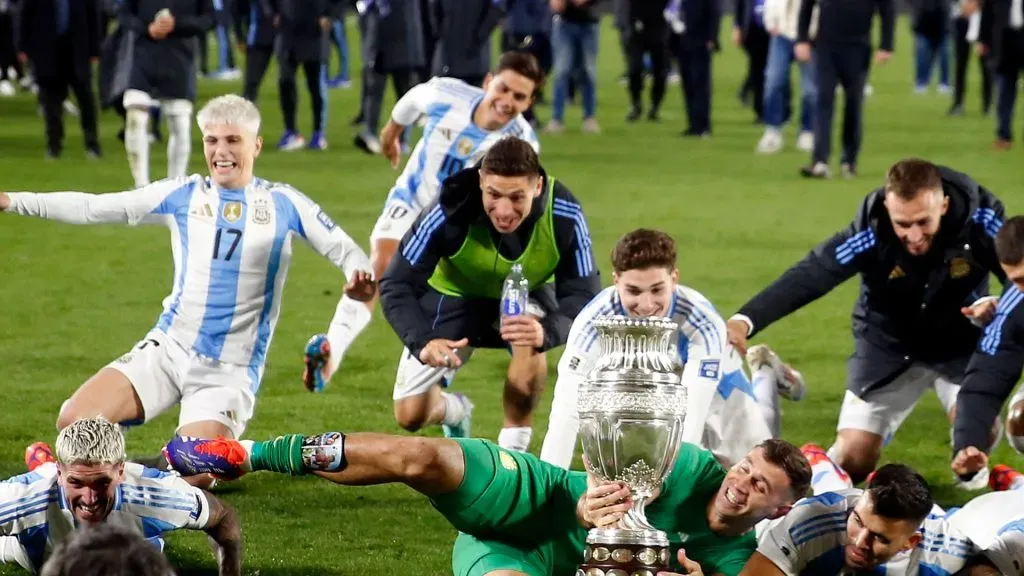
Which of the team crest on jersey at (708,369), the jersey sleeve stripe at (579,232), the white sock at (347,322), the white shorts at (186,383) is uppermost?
the jersey sleeve stripe at (579,232)

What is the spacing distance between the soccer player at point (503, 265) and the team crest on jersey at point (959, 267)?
1488mm

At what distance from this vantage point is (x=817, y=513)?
575 centimetres

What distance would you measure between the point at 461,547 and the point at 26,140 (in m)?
12.9

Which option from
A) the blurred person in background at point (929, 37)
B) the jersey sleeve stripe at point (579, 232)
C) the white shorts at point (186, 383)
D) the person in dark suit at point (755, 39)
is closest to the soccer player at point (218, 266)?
the white shorts at point (186, 383)

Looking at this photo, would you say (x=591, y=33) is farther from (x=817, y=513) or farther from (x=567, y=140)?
(x=817, y=513)

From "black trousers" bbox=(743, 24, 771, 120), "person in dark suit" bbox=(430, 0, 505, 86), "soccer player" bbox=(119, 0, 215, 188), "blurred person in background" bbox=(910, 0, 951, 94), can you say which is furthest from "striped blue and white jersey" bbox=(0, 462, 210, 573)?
"blurred person in background" bbox=(910, 0, 951, 94)

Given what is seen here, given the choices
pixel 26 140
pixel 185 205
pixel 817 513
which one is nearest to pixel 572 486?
pixel 817 513

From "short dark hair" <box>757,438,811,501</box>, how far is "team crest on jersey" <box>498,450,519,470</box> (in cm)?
79

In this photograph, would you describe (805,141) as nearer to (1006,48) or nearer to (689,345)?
(1006,48)

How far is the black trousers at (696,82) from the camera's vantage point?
63.4ft

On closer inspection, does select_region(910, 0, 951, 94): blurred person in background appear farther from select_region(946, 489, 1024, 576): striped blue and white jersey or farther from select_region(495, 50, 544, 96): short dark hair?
select_region(946, 489, 1024, 576): striped blue and white jersey

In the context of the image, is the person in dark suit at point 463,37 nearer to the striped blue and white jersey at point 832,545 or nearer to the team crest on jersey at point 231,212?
the team crest on jersey at point 231,212

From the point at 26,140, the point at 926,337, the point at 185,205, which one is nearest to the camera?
the point at 185,205

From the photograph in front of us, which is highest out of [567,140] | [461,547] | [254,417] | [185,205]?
[185,205]
